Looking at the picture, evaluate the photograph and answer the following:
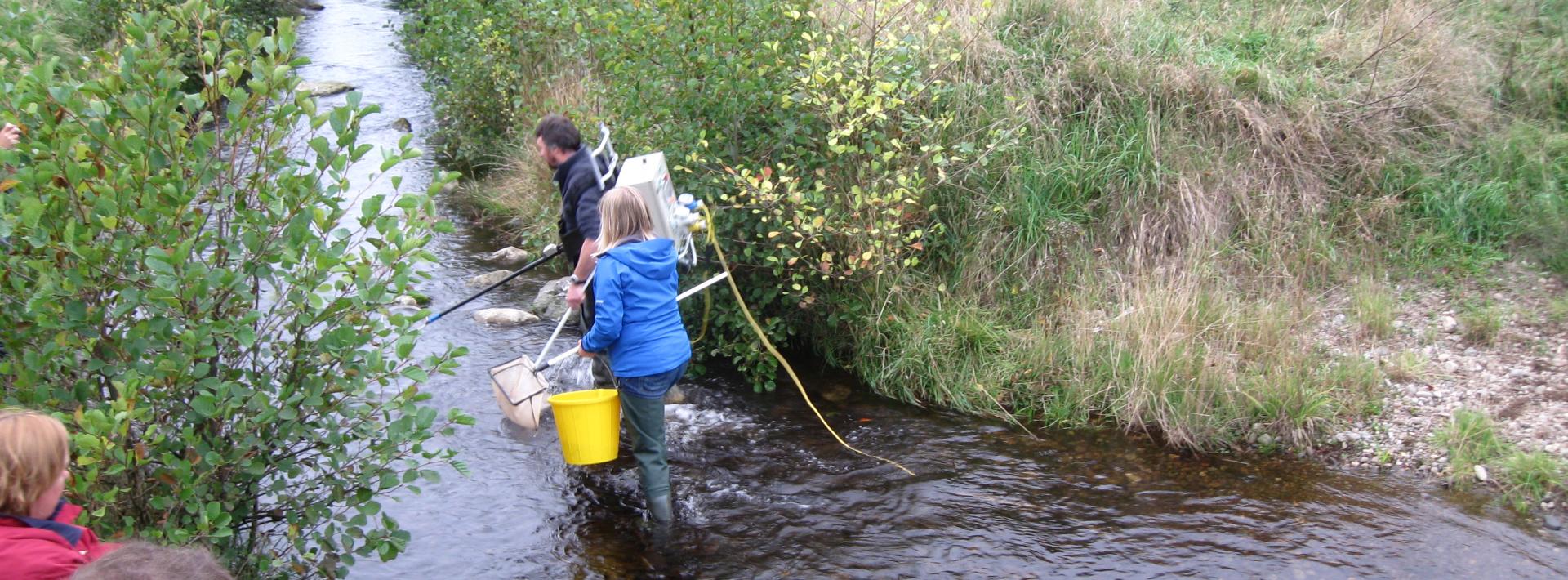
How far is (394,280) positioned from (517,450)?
109 inches

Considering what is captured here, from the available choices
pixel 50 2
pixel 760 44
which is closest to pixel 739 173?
pixel 760 44

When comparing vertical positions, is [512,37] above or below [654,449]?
above

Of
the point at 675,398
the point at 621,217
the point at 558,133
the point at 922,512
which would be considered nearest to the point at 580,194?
the point at 558,133

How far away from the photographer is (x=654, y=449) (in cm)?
504

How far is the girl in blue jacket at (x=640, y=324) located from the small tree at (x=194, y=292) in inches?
47.9

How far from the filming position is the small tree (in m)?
2.98

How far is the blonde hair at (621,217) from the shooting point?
4723 mm

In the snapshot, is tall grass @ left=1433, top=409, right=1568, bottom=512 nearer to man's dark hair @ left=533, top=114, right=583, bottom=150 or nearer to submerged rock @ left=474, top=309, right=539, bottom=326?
man's dark hair @ left=533, top=114, right=583, bottom=150

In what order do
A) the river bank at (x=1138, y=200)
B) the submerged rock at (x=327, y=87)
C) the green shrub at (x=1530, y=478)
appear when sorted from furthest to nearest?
the submerged rock at (x=327, y=87), the river bank at (x=1138, y=200), the green shrub at (x=1530, y=478)

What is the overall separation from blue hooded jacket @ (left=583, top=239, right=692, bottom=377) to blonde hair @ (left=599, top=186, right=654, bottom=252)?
0.18 feet

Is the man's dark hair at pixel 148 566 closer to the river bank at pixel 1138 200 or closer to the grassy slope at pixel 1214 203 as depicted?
the river bank at pixel 1138 200

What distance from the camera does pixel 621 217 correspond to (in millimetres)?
4723

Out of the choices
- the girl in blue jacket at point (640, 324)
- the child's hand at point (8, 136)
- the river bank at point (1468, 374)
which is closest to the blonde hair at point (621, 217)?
the girl in blue jacket at point (640, 324)

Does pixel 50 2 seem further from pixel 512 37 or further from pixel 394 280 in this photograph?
pixel 394 280
